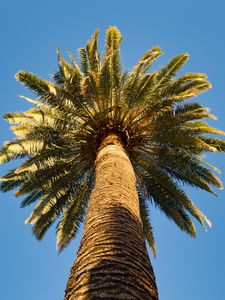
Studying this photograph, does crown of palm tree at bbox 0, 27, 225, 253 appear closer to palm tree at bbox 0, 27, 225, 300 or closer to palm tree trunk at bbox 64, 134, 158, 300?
palm tree at bbox 0, 27, 225, 300

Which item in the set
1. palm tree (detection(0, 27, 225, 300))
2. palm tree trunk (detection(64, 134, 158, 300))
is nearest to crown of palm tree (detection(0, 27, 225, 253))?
palm tree (detection(0, 27, 225, 300))

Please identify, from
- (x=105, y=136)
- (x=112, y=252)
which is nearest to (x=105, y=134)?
(x=105, y=136)

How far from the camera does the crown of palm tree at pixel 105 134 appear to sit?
11.1 meters

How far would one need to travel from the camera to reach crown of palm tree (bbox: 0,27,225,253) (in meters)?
11.1

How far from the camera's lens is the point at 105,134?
35.3ft

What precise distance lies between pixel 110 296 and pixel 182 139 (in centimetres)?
812

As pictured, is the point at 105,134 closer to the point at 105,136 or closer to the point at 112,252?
the point at 105,136

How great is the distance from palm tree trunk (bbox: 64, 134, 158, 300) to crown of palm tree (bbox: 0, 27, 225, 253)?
14.2 feet

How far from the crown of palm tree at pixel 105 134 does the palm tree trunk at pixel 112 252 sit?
14.2ft

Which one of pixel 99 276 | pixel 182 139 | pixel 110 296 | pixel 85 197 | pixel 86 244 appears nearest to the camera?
pixel 110 296

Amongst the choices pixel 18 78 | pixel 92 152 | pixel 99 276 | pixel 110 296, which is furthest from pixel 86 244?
pixel 18 78

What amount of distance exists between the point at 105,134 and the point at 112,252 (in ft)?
21.4

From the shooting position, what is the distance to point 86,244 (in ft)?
16.4

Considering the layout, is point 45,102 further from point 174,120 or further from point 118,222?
point 118,222
